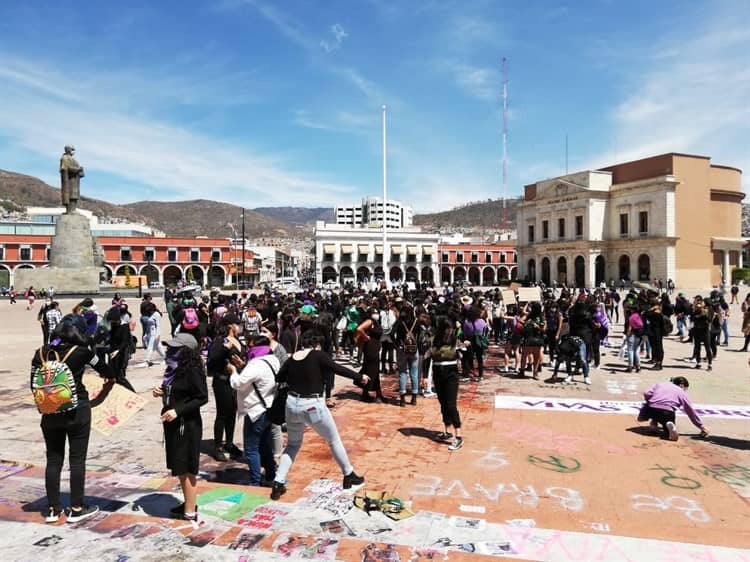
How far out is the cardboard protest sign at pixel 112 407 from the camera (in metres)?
4.06

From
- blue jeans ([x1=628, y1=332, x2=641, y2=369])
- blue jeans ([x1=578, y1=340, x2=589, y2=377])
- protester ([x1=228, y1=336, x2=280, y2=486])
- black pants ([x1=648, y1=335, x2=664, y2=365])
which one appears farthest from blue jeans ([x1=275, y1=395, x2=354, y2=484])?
black pants ([x1=648, y1=335, x2=664, y2=365])

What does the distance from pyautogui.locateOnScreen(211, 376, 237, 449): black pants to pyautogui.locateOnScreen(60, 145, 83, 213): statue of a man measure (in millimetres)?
26935

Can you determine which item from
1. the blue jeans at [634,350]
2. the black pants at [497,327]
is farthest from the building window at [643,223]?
the blue jeans at [634,350]

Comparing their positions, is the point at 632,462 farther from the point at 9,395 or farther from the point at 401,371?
the point at 9,395

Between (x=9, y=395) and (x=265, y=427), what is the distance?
6.14m

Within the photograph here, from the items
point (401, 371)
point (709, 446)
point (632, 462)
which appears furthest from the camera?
point (401, 371)

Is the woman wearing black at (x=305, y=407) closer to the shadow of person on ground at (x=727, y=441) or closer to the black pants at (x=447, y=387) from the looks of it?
the black pants at (x=447, y=387)

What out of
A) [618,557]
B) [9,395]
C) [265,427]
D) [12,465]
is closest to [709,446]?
[618,557]

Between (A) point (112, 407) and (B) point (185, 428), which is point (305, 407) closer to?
(B) point (185, 428)

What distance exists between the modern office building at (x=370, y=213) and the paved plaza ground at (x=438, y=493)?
128598 millimetres

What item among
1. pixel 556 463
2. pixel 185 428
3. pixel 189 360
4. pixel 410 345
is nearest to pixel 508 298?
pixel 410 345

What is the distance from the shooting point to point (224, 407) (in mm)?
5289

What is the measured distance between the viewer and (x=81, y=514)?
3.71 meters

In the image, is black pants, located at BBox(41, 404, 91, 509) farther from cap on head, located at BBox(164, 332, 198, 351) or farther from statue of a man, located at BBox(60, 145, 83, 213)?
statue of a man, located at BBox(60, 145, 83, 213)
